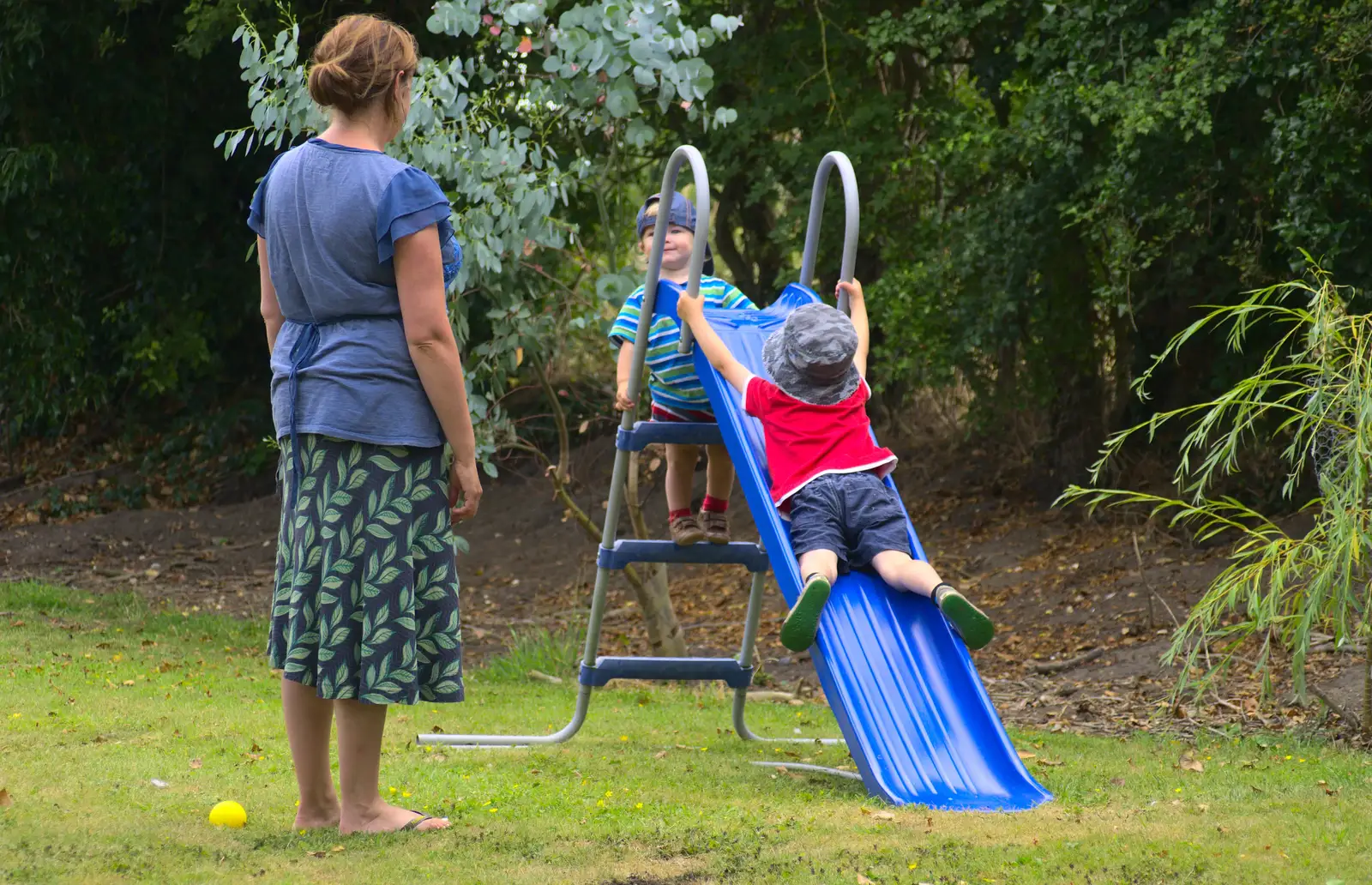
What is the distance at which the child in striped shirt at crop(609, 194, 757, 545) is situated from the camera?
200 inches

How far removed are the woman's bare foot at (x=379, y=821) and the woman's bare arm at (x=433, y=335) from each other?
730 mm

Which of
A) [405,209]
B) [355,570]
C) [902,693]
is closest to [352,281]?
[405,209]

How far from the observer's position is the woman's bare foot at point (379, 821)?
10.8 ft

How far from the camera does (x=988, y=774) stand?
3977 millimetres

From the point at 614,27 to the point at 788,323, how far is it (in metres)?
1.85

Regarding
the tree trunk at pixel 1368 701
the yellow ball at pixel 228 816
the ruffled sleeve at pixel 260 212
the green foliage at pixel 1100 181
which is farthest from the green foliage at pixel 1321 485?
the yellow ball at pixel 228 816

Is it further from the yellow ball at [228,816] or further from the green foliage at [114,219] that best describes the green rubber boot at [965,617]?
the green foliage at [114,219]

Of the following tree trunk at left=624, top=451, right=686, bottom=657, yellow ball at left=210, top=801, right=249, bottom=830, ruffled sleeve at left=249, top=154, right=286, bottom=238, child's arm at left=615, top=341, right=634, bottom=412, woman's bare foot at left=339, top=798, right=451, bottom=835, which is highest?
ruffled sleeve at left=249, top=154, right=286, bottom=238

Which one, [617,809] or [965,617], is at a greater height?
[965,617]

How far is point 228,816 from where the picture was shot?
3.49 metres

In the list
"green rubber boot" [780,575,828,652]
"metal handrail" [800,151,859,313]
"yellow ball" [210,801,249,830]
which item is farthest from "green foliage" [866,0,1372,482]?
"yellow ball" [210,801,249,830]

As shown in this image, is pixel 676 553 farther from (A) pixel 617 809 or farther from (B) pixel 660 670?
(A) pixel 617 809

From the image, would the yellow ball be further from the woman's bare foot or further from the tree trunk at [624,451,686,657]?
the tree trunk at [624,451,686,657]

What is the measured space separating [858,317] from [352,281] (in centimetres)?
215
